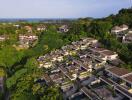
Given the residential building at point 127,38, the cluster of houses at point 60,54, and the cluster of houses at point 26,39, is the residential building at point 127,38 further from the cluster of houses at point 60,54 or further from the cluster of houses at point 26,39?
the cluster of houses at point 26,39

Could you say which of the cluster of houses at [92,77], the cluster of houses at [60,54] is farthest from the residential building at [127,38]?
the cluster of houses at [60,54]

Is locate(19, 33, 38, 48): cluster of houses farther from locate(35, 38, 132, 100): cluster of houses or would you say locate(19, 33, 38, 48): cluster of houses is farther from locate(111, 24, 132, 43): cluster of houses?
locate(35, 38, 132, 100): cluster of houses

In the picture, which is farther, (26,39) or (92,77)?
(26,39)

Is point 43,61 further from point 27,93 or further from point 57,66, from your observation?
point 27,93

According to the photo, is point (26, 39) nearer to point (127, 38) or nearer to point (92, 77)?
point (127, 38)

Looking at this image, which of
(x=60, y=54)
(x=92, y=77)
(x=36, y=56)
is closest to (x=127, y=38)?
(x=60, y=54)
